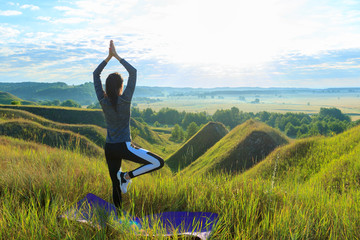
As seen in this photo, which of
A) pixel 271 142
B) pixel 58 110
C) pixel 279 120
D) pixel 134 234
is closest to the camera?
pixel 134 234

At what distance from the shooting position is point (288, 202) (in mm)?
5176

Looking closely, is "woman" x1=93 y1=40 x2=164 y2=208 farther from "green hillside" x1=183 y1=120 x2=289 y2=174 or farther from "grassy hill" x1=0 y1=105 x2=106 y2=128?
"grassy hill" x1=0 y1=105 x2=106 y2=128

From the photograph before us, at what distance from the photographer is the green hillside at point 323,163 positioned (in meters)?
11.0

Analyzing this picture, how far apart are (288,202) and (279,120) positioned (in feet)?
515

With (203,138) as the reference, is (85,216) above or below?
above

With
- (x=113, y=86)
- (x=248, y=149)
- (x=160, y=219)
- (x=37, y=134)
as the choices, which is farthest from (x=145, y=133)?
(x=160, y=219)

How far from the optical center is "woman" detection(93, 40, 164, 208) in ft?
17.1

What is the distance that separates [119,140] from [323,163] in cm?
1522

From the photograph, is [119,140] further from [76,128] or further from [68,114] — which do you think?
[68,114]

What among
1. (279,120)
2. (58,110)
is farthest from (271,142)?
(279,120)

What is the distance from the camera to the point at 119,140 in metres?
5.37

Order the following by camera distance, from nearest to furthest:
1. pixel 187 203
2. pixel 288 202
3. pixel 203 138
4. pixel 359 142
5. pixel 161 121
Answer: pixel 288 202
pixel 187 203
pixel 359 142
pixel 203 138
pixel 161 121

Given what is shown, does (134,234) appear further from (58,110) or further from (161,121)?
(161,121)

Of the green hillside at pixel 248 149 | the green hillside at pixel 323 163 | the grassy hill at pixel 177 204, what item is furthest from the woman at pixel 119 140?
the green hillside at pixel 248 149
